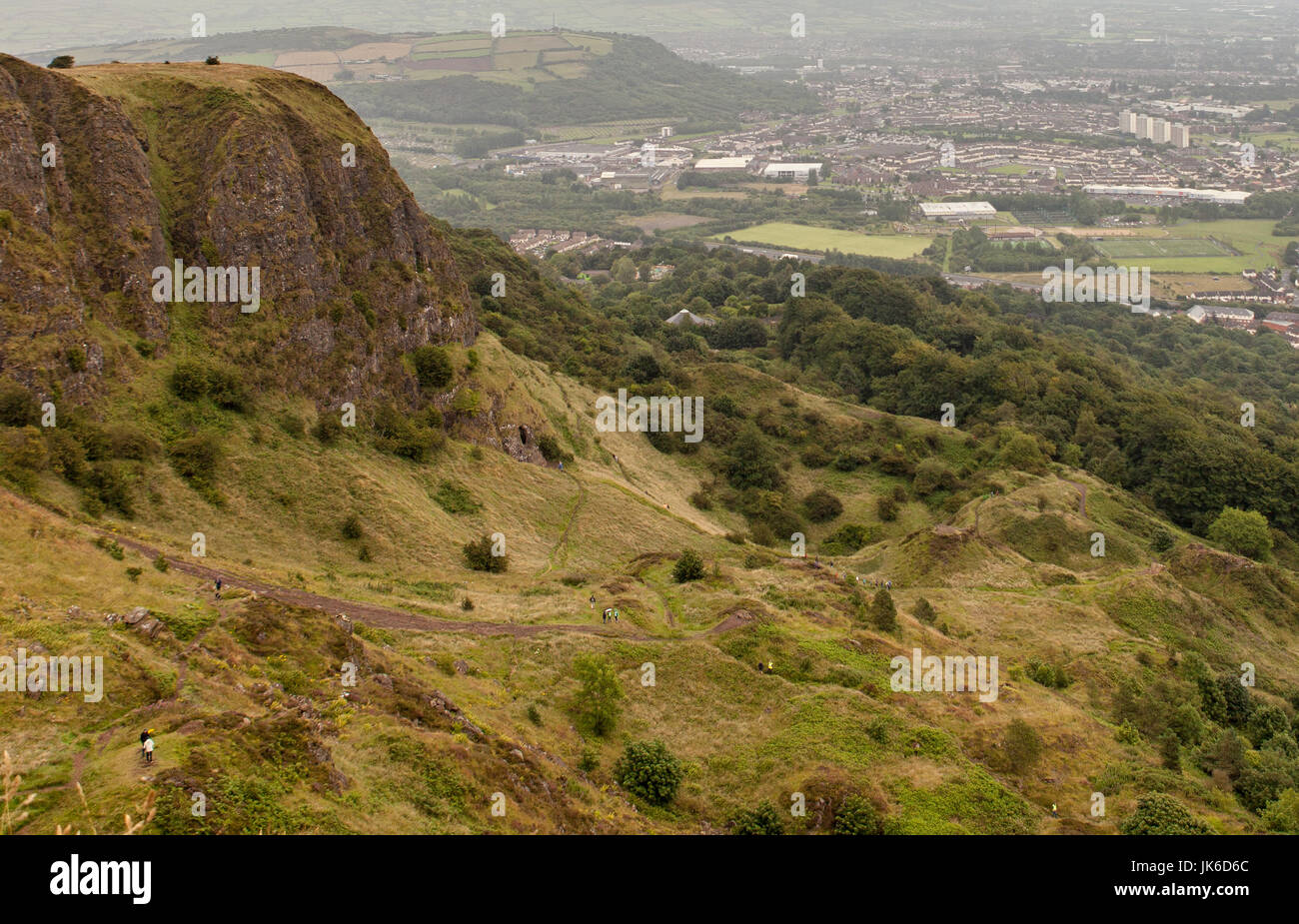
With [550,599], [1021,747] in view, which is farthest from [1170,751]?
[550,599]

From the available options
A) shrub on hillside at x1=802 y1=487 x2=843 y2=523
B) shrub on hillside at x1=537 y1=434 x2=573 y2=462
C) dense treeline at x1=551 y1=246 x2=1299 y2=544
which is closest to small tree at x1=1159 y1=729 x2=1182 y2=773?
shrub on hillside at x1=802 y1=487 x2=843 y2=523

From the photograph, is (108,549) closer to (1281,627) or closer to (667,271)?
(1281,627)

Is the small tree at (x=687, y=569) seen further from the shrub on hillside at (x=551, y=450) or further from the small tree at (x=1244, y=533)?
the small tree at (x=1244, y=533)

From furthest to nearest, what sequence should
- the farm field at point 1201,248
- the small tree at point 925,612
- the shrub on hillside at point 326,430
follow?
1. the farm field at point 1201,248
2. the small tree at point 925,612
3. the shrub on hillside at point 326,430

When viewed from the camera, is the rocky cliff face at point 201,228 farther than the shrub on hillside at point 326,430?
No

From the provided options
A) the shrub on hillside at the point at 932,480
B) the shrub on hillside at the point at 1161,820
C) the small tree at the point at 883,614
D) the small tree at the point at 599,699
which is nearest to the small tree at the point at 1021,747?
the shrub on hillside at the point at 1161,820

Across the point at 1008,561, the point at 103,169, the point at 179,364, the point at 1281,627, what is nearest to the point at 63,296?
the point at 179,364

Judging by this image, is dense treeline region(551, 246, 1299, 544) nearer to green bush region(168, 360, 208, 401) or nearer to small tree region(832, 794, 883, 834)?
green bush region(168, 360, 208, 401)
